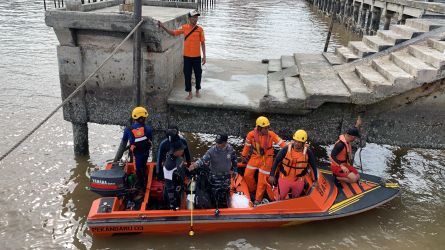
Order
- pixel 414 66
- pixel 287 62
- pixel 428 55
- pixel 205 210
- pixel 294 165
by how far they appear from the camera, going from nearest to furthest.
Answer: pixel 205 210 → pixel 294 165 → pixel 414 66 → pixel 428 55 → pixel 287 62

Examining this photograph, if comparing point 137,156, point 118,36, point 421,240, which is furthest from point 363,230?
point 118,36

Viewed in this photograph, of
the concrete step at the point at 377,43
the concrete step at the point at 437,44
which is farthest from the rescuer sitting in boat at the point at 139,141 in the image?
the concrete step at the point at 437,44

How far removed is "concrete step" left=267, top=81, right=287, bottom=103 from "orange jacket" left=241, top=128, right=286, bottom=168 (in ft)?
3.63

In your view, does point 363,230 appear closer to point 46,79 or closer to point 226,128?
point 226,128

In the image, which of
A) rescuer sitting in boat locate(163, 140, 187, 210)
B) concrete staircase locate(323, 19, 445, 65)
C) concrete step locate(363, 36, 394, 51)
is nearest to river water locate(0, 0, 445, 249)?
rescuer sitting in boat locate(163, 140, 187, 210)

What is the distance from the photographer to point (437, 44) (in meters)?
9.36

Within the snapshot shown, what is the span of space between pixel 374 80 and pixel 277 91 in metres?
2.17

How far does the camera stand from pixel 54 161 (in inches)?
393

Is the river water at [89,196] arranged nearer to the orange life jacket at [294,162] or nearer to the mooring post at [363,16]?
the orange life jacket at [294,162]

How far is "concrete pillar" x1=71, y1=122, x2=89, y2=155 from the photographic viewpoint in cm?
964

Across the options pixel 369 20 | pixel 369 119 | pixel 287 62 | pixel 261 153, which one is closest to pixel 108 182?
pixel 261 153

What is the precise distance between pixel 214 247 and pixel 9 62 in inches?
602

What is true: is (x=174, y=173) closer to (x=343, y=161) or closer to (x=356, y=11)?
(x=343, y=161)

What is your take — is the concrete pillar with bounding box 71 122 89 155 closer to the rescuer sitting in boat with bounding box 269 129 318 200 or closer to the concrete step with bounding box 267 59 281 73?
the rescuer sitting in boat with bounding box 269 129 318 200
